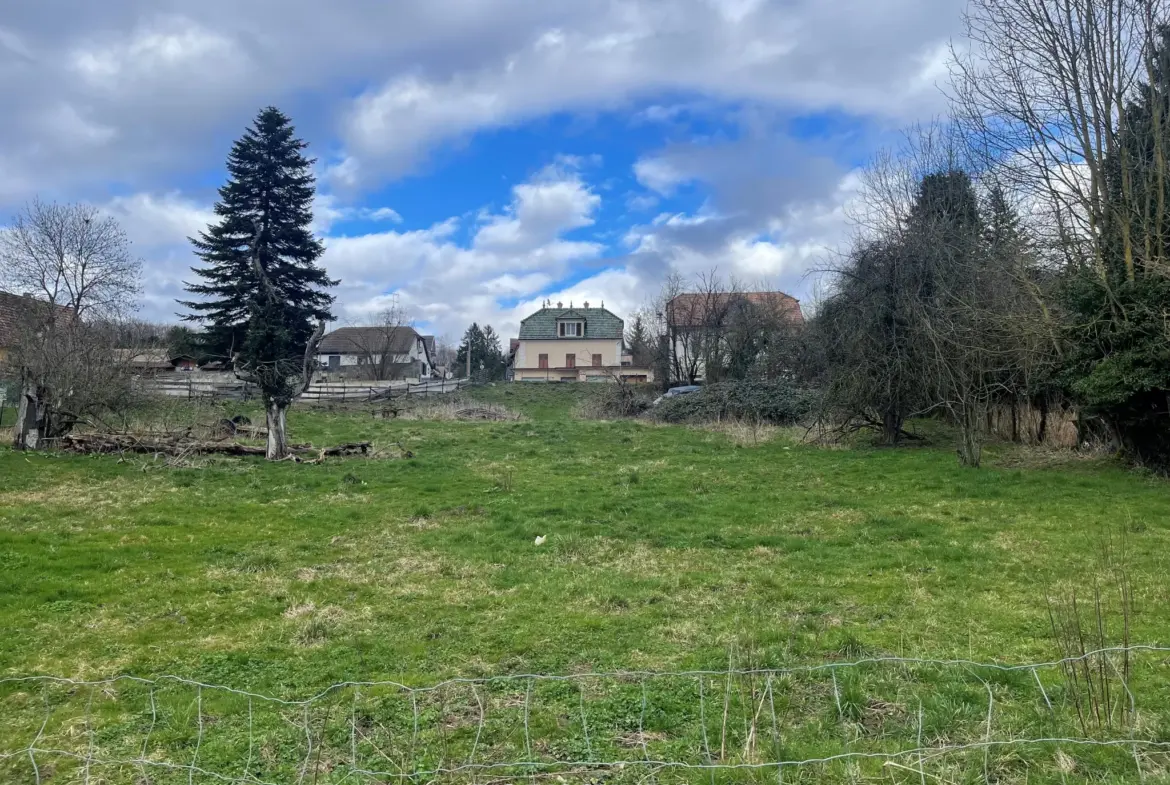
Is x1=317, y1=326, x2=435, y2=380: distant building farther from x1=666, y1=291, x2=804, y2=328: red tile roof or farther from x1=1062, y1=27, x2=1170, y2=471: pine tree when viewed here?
x1=1062, y1=27, x2=1170, y2=471: pine tree

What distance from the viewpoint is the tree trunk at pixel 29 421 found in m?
15.7

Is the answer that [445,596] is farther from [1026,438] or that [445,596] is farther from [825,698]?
[1026,438]

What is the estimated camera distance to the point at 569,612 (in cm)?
607

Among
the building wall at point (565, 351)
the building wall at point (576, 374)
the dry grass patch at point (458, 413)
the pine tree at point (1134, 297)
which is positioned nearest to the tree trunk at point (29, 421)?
the dry grass patch at point (458, 413)

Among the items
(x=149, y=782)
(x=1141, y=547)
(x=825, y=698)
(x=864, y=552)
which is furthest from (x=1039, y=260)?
(x=149, y=782)

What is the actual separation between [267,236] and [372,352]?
35.4 m

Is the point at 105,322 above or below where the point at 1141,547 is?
above

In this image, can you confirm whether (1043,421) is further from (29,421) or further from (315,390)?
(315,390)

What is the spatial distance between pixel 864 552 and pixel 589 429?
1559cm

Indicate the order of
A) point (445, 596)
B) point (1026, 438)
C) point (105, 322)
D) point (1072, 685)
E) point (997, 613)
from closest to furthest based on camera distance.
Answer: point (1072, 685) < point (997, 613) < point (445, 596) < point (1026, 438) < point (105, 322)

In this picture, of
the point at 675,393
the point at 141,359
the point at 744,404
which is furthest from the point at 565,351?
the point at 141,359

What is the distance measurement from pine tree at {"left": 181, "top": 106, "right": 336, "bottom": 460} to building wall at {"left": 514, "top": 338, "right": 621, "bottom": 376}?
3014cm

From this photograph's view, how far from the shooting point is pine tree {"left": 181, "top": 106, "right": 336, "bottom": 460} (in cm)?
1597

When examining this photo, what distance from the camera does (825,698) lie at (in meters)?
4.31
